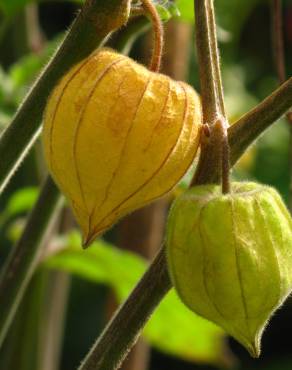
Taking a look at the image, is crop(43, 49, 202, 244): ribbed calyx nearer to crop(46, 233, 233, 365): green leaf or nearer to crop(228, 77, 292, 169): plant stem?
crop(228, 77, 292, 169): plant stem

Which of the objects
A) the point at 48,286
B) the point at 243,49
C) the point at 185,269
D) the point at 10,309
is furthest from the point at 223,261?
the point at 243,49

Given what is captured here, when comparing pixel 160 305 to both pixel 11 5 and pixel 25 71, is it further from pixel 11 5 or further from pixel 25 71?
pixel 11 5

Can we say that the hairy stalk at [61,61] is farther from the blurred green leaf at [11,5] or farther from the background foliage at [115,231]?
the blurred green leaf at [11,5]

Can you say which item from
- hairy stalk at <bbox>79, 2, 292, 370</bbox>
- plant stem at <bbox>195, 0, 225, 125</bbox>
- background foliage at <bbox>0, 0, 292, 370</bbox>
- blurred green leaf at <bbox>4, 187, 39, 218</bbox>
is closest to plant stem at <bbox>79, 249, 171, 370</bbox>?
hairy stalk at <bbox>79, 2, 292, 370</bbox>

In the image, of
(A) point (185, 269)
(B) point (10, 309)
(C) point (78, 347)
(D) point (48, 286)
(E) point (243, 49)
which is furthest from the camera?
(E) point (243, 49)

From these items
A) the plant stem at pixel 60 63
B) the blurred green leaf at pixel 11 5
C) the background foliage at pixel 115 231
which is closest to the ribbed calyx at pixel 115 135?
the plant stem at pixel 60 63

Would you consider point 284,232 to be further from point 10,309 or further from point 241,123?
point 10,309

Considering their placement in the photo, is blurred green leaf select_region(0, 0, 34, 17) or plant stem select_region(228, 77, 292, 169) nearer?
plant stem select_region(228, 77, 292, 169)
